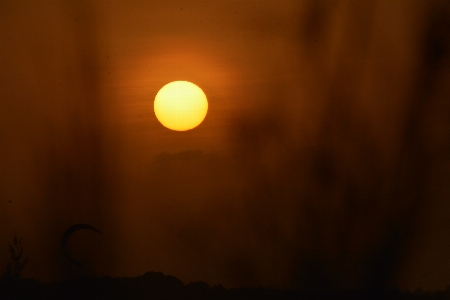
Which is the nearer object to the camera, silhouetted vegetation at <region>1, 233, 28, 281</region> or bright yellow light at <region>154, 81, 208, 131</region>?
bright yellow light at <region>154, 81, 208, 131</region>

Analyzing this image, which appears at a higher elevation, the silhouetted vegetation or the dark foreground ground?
the silhouetted vegetation

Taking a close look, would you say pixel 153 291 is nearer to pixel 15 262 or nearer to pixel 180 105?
pixel 15 262

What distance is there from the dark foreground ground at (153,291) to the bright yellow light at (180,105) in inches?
43.4

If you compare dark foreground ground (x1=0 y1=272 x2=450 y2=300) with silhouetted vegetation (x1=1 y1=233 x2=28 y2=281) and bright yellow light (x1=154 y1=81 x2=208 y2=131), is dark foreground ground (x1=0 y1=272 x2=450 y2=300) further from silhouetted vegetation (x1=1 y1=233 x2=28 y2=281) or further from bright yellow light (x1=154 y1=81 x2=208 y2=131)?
bright yellow light (x1=154 y1=81 x2=208 y2=131)

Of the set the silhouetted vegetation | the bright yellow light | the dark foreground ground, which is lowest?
the dark foreground ground

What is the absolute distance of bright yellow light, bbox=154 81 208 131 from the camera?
228 cm

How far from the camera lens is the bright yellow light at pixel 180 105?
228cm

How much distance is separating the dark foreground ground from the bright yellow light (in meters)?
1.10

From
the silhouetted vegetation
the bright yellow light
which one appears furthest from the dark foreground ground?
the bright yellow light

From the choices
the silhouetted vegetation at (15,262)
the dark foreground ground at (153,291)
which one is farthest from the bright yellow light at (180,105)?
the silhouetted vegetation at (15,262)

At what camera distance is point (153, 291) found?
2639 mm

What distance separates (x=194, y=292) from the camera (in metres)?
2.67

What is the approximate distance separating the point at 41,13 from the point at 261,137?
1.65 metres

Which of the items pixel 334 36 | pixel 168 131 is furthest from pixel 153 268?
pixel 334 36
